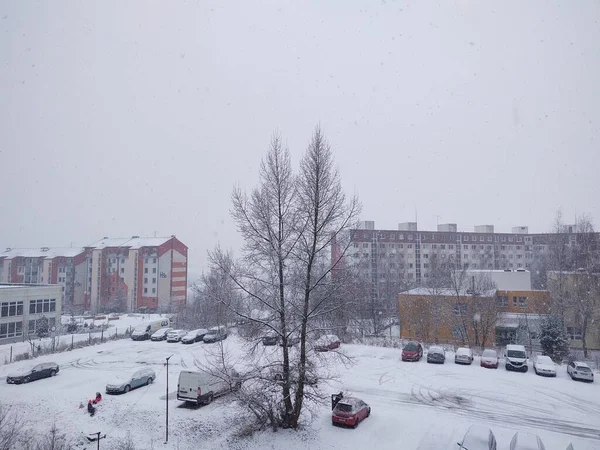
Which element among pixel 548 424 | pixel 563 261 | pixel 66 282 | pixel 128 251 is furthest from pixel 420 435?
pixel 66 282

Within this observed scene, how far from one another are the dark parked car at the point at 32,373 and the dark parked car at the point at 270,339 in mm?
15465

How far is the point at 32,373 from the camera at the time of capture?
893 inches

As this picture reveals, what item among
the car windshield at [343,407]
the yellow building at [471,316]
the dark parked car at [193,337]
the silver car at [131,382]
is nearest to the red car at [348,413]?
the car windshield at [343,407]

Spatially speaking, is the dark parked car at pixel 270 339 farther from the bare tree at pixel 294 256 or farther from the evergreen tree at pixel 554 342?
the evergreen tree at pixel 554 342

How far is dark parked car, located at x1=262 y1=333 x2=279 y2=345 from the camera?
48.8ft

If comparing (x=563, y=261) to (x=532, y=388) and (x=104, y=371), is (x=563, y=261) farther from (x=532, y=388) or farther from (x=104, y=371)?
(x=104, y=371)

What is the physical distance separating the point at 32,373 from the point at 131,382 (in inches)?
244

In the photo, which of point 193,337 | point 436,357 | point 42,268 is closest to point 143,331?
point 193,337

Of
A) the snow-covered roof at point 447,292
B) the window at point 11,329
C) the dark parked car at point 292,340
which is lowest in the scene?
the window at point 11,329

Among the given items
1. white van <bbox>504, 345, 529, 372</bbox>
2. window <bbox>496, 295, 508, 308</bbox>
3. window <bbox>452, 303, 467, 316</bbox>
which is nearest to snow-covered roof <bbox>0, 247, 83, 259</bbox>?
window <bbox>452, 303, 467, 316</bbox>

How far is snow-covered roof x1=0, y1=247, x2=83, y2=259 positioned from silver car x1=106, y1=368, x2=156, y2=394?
59736 mm

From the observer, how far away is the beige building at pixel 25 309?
40.2 m

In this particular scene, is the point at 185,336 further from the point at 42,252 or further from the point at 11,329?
the point at 42,252

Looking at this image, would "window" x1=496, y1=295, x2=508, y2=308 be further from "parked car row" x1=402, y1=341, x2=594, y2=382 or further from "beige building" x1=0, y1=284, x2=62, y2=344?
"beige building" x1=0, y1=284, x2=62, y2=344
